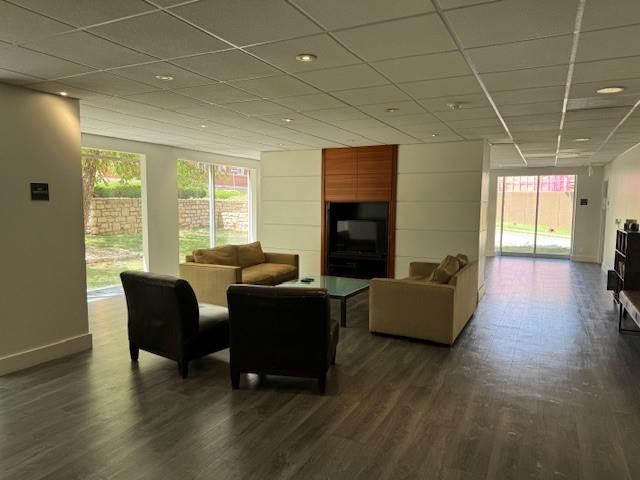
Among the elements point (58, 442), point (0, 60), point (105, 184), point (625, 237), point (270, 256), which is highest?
point (0, 60)

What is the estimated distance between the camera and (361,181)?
751cm

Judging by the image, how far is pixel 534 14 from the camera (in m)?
2.25

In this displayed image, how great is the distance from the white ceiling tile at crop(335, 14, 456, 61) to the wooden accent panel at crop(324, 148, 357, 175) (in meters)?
4.65

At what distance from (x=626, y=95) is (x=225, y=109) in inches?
150

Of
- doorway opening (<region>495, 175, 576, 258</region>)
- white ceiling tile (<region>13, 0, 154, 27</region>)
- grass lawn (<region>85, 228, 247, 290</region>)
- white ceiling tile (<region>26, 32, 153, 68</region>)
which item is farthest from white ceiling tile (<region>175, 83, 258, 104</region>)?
doorway opening (<region>495, 175, 576, 258</region>)

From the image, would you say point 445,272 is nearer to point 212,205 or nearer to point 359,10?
point 359,10

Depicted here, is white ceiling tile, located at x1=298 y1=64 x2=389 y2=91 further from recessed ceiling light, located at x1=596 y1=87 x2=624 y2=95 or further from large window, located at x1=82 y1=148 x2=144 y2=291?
large window, located at x1=82 y1=148 x2=144 y2=291

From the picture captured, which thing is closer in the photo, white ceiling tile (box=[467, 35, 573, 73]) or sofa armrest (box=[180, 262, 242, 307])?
white ceiling tile (box=[467, 35, 573, 73])

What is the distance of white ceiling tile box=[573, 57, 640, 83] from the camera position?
9.67 ft

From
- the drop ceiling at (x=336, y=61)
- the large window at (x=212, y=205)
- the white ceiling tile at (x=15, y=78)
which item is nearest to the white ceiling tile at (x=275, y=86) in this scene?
the drop ceiling at (x=336, y=61)

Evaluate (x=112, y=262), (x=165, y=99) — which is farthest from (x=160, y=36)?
(x=112, y=262)

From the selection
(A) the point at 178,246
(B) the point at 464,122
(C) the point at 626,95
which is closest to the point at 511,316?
(B) the point at 464,122

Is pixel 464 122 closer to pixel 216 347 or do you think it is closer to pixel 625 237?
pixel 625 237

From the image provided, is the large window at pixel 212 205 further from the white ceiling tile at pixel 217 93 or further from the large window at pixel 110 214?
the white ceiling tile at pixel 217 93
